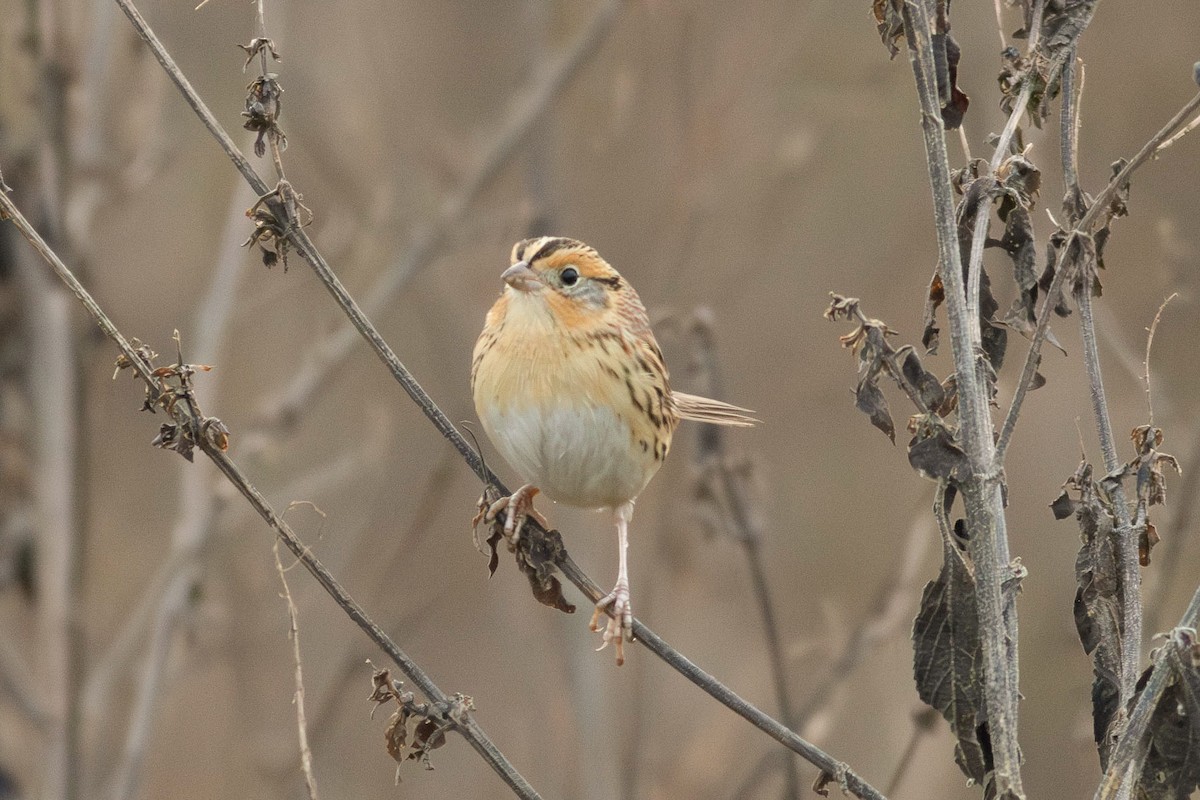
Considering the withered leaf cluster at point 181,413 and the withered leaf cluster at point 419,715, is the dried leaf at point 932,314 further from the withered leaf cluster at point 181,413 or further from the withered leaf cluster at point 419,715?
the withered leaf cluster at point 181,413

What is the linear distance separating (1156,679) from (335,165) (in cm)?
388

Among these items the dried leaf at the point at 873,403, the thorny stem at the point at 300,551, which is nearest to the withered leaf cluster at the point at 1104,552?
the dried leaf at the point at 873,403

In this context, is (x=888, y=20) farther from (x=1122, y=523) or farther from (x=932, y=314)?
(x=1122, y=523)

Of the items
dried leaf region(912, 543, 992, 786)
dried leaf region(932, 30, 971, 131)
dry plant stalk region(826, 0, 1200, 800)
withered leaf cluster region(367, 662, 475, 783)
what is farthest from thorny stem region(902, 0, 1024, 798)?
withered leaf cluster region(367, 662, 475, 783)

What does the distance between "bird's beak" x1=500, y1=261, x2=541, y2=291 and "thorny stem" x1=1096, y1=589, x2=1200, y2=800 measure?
1.81 meters

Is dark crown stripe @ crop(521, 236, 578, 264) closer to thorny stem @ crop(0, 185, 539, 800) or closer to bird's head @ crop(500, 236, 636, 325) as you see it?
bird's head @ crop(500, 236, 636, 325)

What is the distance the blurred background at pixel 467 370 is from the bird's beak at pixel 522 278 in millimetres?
705

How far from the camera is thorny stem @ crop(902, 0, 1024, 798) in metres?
1.90

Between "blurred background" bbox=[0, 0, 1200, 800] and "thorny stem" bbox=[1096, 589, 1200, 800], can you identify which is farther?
"blurred background" bbox=[0, 0, 1200, 800]

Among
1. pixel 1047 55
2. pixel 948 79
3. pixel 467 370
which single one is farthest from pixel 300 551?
pixel 467 370

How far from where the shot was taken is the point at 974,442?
194cm

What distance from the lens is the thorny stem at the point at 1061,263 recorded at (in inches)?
76.3

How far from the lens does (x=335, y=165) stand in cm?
514

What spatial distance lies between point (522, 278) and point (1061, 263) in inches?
59.5
